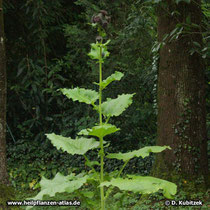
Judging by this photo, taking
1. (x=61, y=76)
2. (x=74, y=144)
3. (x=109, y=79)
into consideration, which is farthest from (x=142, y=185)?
(x=61, y=76)

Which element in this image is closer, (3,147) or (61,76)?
(3,147)

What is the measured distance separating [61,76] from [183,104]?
363cm

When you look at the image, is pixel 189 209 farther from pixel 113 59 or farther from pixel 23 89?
pixel 23 89

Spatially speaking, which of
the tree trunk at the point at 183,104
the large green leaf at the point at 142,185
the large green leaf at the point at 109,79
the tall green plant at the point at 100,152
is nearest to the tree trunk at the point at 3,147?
the tall green plant at the point at 100,152

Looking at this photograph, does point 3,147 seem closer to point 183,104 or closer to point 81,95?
point 81,95

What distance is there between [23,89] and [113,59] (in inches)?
84.3

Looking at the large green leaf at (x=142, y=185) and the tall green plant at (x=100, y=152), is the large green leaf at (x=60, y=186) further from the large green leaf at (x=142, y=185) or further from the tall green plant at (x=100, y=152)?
the large green leaf at (x=142, y=185)

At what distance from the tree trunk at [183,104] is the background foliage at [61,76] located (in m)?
1.57

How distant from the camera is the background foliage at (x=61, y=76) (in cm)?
651

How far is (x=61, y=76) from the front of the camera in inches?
284

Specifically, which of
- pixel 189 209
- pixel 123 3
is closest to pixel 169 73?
pixel 189 209

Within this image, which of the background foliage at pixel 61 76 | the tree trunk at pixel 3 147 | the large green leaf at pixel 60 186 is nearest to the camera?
the large green leaf at pixel 60 186

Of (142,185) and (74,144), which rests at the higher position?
(74,144)

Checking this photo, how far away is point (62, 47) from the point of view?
8.16 metres
